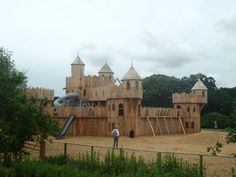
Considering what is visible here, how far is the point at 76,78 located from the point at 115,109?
1081 cm

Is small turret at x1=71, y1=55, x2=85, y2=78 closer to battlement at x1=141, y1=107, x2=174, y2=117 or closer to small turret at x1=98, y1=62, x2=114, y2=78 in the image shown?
small turret at x1=98, y1=62, x2=114, y2=78

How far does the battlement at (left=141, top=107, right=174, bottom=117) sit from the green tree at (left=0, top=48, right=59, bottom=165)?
2889 cm

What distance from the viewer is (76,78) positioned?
53.4 metres

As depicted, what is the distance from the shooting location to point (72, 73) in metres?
53.9

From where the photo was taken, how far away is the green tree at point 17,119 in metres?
16.5

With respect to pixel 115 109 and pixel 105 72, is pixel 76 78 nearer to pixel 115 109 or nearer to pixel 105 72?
pixel 105 72

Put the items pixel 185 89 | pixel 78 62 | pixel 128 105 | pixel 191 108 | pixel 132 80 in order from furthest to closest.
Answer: pixel 185 89 < pixel 78 62 < pixel 191 108 < pixel 128 105 < pixel 132 80

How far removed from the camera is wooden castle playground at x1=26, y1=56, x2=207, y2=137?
44.1m

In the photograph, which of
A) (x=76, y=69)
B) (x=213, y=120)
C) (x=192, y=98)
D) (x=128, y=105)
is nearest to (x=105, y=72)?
(x=76, y=69)

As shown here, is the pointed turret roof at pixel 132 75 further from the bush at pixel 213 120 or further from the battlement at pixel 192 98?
the bush at pixel 213 120

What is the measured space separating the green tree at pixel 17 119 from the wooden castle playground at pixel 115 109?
75.7ft

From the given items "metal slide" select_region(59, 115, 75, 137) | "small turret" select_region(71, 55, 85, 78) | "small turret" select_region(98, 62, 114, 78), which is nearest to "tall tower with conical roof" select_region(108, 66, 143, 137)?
"metal slide" select_region(59, 115, 75, 137)

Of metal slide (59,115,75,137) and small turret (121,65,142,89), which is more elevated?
small turret (121,65,142,89)

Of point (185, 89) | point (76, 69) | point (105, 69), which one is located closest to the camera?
point (76, 69)
